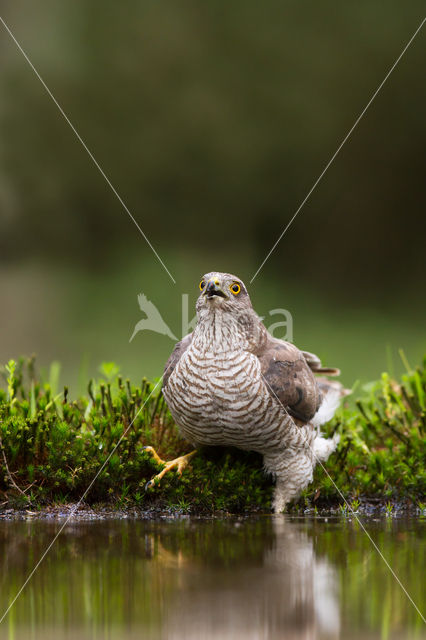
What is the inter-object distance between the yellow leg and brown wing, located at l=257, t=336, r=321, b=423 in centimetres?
63

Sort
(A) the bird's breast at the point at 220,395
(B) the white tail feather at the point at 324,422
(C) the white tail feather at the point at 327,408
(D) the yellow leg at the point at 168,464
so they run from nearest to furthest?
(A) the bird's breast at the point at 220,395, (D) the yellow leg at the point at 168,464, (B) the white tail feather at the point at 324,422, (C) the white tail feather at the point at 327,408

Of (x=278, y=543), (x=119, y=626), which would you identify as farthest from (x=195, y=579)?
(x=278, y=543)

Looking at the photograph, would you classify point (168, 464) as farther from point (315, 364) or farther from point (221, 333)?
point (315, 364)

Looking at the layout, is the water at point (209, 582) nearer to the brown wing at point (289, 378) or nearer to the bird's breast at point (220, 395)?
the bird's breast at point (220, 395)

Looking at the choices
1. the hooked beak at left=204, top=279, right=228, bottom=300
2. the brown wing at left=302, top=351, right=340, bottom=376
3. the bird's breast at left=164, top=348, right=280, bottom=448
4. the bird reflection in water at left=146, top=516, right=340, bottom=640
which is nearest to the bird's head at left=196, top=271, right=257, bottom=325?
the hooked beak at left=204, top=279, right=228, bottom=300

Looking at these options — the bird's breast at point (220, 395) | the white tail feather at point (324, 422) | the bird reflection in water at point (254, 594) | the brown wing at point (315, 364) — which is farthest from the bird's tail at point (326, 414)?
the bird reflection in water at point (254, 594)

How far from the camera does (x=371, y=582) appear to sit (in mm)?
2330

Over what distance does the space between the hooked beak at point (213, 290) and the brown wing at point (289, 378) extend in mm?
455

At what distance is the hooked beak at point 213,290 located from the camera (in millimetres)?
3746

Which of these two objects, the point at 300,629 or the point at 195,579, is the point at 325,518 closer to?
the point at 195,579

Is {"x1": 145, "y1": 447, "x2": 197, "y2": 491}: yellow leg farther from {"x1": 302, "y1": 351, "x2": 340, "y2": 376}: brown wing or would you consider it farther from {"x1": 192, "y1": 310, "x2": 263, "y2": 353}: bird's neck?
{"x1": 302, "y1": 351, "x2": 340, "y2": 376}: brown wing

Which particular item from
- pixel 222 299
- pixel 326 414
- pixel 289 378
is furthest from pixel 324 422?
pixel 222 299

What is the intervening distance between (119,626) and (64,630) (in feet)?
0.48

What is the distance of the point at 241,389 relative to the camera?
144 inches
